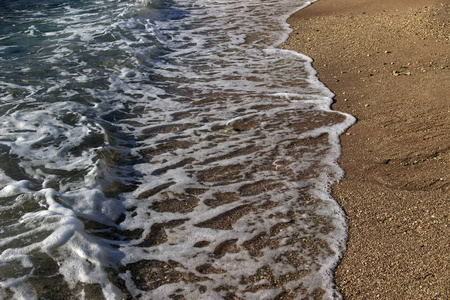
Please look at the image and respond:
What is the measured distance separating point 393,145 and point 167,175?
8.38 ft

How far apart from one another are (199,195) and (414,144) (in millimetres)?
2506

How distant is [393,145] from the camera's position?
472 centimetres

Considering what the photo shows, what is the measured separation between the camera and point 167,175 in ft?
14.6

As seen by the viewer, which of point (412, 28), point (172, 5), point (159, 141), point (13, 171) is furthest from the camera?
point (172, 5)

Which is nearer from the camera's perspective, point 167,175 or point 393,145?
point 167,175

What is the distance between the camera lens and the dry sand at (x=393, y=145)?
9.91ft

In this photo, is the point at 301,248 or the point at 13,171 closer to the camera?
the point at 301,248

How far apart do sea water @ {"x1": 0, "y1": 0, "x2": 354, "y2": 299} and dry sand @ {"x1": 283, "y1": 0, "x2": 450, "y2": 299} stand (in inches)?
8.3

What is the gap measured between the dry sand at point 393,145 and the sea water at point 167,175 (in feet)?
0.69

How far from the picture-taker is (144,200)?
159 inches

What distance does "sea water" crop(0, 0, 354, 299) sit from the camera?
308cm

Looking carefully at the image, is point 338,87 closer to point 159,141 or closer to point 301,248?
point 159,141

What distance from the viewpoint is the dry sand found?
302 centimetres

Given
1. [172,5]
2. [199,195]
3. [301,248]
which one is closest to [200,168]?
[199,195]
